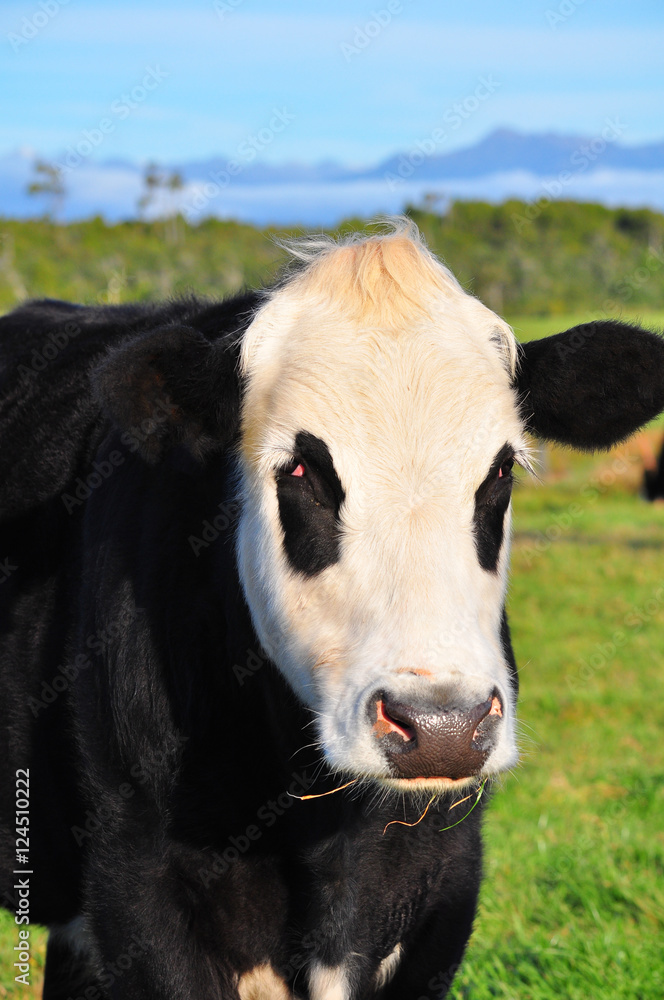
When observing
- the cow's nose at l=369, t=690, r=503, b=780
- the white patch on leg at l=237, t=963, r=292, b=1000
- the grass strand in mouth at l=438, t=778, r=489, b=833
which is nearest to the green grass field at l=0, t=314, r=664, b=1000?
the grass strand in mouth at l=438, t=778, r=489, b=833

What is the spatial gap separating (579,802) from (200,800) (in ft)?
14.0

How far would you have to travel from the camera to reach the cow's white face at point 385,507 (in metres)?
2.36

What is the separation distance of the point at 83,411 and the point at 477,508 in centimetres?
149

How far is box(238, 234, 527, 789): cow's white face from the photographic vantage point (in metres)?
2.36

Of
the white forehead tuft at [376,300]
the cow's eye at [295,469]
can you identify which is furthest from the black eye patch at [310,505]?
the white forehead tuft at [376,300]

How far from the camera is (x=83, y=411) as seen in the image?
362 centimetres

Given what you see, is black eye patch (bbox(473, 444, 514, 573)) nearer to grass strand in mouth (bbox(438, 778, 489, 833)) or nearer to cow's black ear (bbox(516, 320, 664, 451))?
cow's black ear (bbox(516, 320, 664, 451))

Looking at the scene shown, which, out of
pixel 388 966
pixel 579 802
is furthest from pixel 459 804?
pixel 579 802

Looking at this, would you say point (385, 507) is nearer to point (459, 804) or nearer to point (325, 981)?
point (459, 804)

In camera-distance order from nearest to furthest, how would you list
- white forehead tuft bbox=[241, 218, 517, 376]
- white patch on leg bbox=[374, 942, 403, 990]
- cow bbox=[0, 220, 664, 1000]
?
cow bbox=[0, 220, 664, 1000], white forehead tuft bbox=[241, 218, 517, 376], white patch on leg bbox=[374, 942, 403, 990]

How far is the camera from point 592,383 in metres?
3.05

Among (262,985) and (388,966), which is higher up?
(262,985)

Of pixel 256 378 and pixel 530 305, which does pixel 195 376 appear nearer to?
pixel 256 378

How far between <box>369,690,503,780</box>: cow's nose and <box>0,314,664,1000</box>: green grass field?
711mm
